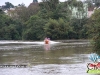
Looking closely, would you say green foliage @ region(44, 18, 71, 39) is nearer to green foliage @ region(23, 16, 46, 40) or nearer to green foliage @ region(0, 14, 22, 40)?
green foliage @ region(23, 16, 46, 40)

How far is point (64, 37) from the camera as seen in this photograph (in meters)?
98.9

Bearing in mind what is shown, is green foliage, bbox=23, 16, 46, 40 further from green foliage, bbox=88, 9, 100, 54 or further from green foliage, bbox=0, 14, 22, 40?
green foliage, bbox=88, 9, 100, 54

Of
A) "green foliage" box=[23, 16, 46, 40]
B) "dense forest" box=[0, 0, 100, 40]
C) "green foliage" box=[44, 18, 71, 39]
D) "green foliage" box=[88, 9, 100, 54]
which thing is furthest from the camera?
"green foliage" box=[23, 16, 46, 40]

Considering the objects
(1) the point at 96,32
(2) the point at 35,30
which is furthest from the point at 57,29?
(1) the point at 96,32

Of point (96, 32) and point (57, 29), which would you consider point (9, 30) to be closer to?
point (57, 29)

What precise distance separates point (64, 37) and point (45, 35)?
4.95m

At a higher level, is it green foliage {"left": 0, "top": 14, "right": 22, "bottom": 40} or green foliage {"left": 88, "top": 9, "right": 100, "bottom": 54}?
green foliage {"left": 88, "top": 9, "right": 100, "bottom": 54}

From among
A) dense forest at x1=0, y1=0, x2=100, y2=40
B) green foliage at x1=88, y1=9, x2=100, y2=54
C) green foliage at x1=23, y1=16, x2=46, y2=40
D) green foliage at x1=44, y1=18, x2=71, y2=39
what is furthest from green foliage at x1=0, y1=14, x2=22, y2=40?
green foliage at x1=88, y1=9, x2=100, y2=54

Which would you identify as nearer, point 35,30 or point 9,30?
point 35,30

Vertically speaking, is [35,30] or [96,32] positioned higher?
[96,32]

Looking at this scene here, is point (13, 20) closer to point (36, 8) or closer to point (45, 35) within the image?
point (36, 8)

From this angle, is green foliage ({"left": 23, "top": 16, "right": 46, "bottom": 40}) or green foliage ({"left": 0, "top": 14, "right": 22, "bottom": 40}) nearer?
green foliage ({"left": 23, "top": 16, "right": 46, "bottom": 40})

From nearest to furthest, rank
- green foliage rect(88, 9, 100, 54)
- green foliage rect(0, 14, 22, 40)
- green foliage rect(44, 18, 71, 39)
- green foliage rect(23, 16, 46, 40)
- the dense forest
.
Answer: green foliage rect(88, 9, 100, 54) → green foliage rect(44, 18, 71, 39) → the dense forest → green foliage rect(23, 16, 46, 40) → green foliage rect(0, 14, 22, 40)

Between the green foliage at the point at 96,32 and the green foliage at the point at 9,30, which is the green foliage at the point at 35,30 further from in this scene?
the green foliage at the point at 96,32
